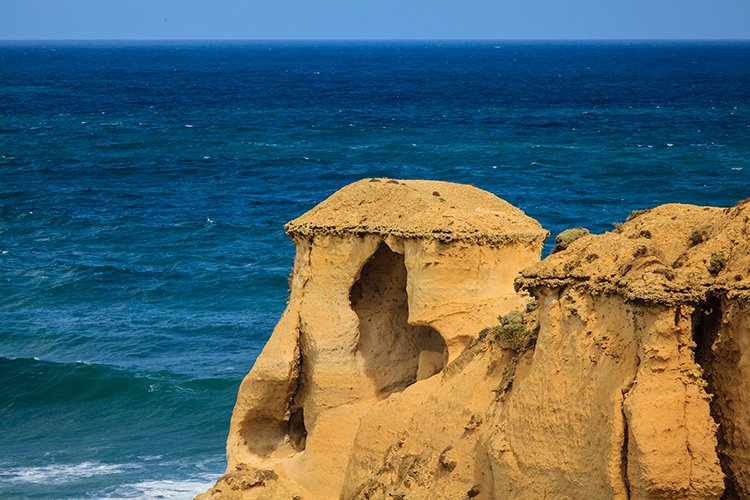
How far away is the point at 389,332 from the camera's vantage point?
62.2 ft

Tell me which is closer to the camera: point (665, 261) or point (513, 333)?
point (665, 261)

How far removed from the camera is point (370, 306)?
62.8ft

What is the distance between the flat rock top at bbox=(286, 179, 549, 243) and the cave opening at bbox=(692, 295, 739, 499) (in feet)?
17.2

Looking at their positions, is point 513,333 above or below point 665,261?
below

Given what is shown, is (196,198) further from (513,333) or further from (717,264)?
(717,264)

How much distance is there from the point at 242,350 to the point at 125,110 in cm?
8348

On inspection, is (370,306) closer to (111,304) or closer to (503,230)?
(503,230)

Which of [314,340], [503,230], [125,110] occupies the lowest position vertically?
[125,110]

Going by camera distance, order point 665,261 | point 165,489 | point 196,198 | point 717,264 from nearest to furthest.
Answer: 1. point 717,264
2. point 665,261
3. point 165,489
4. point 196,198

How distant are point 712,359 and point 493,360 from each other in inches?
137

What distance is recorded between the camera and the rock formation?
11.9 meters

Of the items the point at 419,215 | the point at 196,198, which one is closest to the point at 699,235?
the point at 419,215

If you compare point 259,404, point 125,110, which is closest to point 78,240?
point 259,404

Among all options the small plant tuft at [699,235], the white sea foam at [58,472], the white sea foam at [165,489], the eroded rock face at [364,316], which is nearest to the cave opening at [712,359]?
the small plant tuft at [699,235]
